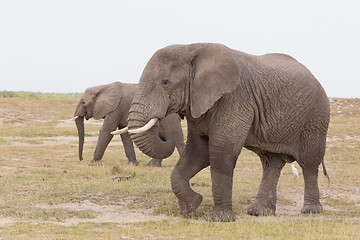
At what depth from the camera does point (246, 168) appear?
15484 mm

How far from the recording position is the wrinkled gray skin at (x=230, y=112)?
742 cm

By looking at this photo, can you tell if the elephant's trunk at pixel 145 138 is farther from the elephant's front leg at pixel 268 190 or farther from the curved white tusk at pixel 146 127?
the elephant's front leg at pixel 268 190

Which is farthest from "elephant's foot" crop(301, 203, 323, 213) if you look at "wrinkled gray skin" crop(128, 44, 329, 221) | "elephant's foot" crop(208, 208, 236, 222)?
"elephant's foot" crop(208, 208, 236, 222)

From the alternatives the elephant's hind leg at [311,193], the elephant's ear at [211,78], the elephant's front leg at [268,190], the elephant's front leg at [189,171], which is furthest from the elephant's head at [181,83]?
the elephant's hind leg at [311,193]

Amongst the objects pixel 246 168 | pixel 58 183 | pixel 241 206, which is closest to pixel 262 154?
pixel 241 206

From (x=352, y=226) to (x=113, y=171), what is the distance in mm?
6746

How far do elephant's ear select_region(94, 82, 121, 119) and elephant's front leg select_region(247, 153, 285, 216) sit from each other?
7326 mm

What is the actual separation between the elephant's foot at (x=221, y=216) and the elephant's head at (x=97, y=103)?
27.0 feet

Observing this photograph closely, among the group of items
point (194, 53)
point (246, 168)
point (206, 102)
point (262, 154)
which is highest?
point (194, 53)

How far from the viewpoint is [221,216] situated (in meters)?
7.74

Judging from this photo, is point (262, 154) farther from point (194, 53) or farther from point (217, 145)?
point (194, 53)

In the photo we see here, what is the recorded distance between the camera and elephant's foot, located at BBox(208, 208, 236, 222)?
7723mm

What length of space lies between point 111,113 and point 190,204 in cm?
786

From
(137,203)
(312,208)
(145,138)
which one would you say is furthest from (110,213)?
(312,208)
